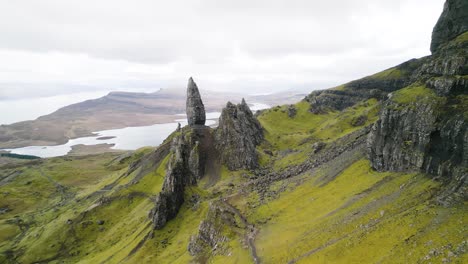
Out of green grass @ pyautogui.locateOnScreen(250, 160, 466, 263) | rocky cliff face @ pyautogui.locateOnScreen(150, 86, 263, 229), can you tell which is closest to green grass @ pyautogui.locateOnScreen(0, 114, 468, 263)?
green grass @ pyautogui.locateOnScreen(250, 160, 466, 263)

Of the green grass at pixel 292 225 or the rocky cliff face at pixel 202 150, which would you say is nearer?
the green grass at pixel 292 225

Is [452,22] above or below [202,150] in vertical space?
above

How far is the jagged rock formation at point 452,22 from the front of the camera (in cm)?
10275

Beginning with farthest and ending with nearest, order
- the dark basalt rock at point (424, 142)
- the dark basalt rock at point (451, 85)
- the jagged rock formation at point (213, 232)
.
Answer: the jagged rock formation at point (213, 232) → the dark basalt rock at point (451, 85) → the dark basalt rock at point (424, 142)

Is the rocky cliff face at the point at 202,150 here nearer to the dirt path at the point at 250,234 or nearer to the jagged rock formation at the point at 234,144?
the jagged rock formation at the point at 234,144

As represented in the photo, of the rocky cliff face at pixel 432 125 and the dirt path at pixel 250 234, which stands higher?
the rocky cliff face at pixel 432 125

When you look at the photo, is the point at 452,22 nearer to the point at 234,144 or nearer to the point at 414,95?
the point at 414,95

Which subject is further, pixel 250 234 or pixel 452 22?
pixel 452 22

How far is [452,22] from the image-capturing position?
105500mm

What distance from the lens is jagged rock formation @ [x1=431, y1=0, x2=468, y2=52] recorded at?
103 meters

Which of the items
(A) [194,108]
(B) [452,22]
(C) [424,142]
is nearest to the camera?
(C) [424,142]

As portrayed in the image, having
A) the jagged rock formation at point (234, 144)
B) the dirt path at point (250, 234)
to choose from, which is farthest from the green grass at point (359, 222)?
the jagged rock formation at point (234, 144)

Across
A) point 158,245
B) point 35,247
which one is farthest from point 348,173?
point 35,247

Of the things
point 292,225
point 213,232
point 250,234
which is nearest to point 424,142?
point 292,225
